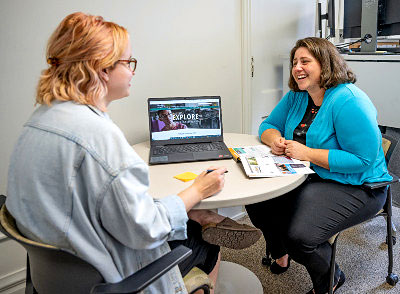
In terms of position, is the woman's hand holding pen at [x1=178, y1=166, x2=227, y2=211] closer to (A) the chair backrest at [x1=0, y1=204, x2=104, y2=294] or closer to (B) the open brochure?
(B) the open brochure

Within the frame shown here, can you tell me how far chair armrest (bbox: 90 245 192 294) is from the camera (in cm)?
86

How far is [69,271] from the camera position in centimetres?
88

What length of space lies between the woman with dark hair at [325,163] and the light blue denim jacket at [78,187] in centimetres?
92

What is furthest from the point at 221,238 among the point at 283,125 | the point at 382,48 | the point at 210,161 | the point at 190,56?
the point at 382,48

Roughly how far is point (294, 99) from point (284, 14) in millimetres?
967

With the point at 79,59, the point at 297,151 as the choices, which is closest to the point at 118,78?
the point at 79,59

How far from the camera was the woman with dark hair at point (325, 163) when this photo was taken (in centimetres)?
159

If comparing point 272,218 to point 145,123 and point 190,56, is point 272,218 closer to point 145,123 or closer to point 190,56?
point 145,123

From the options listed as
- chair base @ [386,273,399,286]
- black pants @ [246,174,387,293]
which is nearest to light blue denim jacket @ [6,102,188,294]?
black pants @ [246,174,387,293]

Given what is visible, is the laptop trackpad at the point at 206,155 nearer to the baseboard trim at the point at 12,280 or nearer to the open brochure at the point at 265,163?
the open brochure at the point at 265,163

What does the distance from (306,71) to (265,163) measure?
0.54m

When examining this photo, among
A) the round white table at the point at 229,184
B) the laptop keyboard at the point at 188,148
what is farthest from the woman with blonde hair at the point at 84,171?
the laptop keyboard at the point at 188,148

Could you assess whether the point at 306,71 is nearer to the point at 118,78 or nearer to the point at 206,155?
the point at 206,155

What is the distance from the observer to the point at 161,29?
201cm
